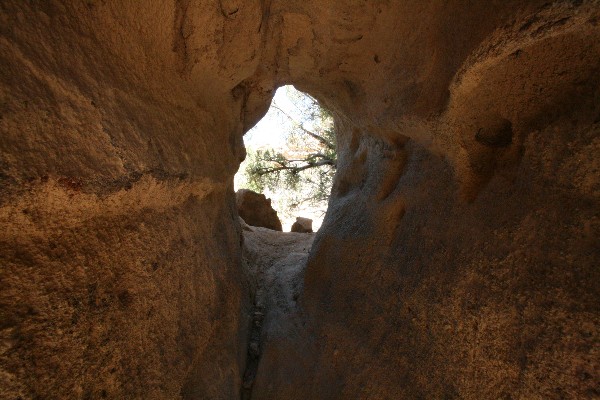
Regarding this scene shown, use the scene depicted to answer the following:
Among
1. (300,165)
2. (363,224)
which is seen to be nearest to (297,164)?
(300,165)

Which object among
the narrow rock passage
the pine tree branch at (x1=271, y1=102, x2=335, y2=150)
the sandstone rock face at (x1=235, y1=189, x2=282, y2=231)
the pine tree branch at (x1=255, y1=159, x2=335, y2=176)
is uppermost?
the pine tree branch at (x1=271, y1=102, x2=335, y2=150)

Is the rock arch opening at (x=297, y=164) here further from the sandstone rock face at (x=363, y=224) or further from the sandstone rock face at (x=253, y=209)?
the sandstone rock face at (x=363, y=224)

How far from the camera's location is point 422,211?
122cm

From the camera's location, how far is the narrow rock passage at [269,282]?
1.65m

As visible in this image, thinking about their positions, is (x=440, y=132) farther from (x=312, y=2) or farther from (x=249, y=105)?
(x=249, y=105)

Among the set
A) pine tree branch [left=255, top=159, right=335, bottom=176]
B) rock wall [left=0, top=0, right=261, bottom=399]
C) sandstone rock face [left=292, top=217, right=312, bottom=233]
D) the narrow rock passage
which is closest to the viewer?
rock wall [left=0, top=0, right=261, bottom=399]

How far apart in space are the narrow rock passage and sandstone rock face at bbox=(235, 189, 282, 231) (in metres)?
0.61

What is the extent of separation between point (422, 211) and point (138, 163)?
3.05 ft

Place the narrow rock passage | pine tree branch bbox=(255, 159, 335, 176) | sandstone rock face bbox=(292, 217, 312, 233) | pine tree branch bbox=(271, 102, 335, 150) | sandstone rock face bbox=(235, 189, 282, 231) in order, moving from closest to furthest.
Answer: the narrow rock passage → sandstone rock face bbox=(235, 189, 282, 231) → sandstone rock face bbox=(292, 217, 312, 233) → pine tree branch bbox=(271, 102, 335, 150) → pine tree branch bbox=(255, 159, 335, 176)

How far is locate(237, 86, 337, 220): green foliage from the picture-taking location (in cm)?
517

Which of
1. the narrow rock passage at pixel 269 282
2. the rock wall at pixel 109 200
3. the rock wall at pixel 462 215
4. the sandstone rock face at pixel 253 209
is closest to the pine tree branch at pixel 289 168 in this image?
the sandstone rock face at pixel 253 209

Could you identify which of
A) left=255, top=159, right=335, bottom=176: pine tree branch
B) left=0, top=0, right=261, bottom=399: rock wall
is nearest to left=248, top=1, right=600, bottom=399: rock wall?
left=0, top=0, right=261, bottom=399: rock wall

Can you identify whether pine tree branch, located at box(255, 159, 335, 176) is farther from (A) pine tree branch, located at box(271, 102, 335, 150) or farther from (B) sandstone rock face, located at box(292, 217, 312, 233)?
(B) sandstone rock face, located at box(292, 217, 312, 233)

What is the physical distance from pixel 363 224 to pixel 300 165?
13.4 feet
